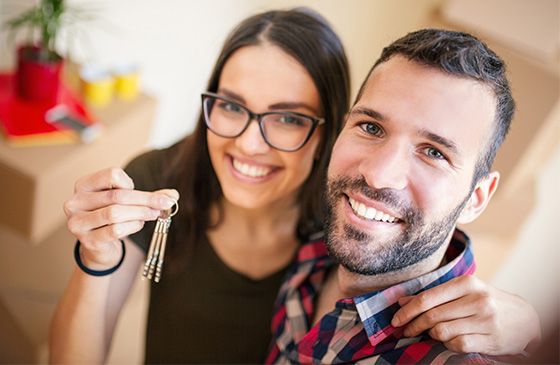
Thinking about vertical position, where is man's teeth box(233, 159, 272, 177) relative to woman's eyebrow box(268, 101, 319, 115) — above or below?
below

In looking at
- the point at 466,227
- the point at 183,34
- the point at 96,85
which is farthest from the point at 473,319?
the point at 183,34

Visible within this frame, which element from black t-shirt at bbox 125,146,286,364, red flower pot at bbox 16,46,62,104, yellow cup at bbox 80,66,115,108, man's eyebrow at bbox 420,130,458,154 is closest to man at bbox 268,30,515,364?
man's eyebrow at bbox 420,130,458,154

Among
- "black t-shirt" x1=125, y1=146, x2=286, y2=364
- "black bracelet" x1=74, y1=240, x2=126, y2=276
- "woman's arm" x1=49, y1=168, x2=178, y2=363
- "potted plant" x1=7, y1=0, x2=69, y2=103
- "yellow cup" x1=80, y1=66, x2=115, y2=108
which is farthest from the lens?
"yellow cup" x1=80, y1=66, x2=115, y2=108

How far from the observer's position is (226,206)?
134 centimetres

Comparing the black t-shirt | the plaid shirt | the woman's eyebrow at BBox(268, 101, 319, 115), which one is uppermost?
the woman's eyebrow at BBox(268, 101, 319, 115)

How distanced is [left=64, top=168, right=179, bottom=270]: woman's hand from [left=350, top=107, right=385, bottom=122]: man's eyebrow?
37 centimetres

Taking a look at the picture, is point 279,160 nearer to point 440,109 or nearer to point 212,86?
point 212,86

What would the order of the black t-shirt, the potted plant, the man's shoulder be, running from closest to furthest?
the man's shoulder → the black t-shirt → the potted plant

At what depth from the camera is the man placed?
2.59ft

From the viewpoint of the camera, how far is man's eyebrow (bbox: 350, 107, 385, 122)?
0.84m

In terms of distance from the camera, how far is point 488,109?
802mm

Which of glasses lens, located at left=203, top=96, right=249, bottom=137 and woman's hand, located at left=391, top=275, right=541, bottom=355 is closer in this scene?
woman's hand, located at left=391, top=275, right=541, bottom=355

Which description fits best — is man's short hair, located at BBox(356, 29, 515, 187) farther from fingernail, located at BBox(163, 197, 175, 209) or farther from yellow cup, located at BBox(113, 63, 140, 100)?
yellow cup, located at BBox(113, 63, 140, 100)

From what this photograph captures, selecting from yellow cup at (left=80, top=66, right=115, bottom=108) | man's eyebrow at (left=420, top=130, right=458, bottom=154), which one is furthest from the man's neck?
yellow cup at (left=80, top=66, right=115, bottom=108)
